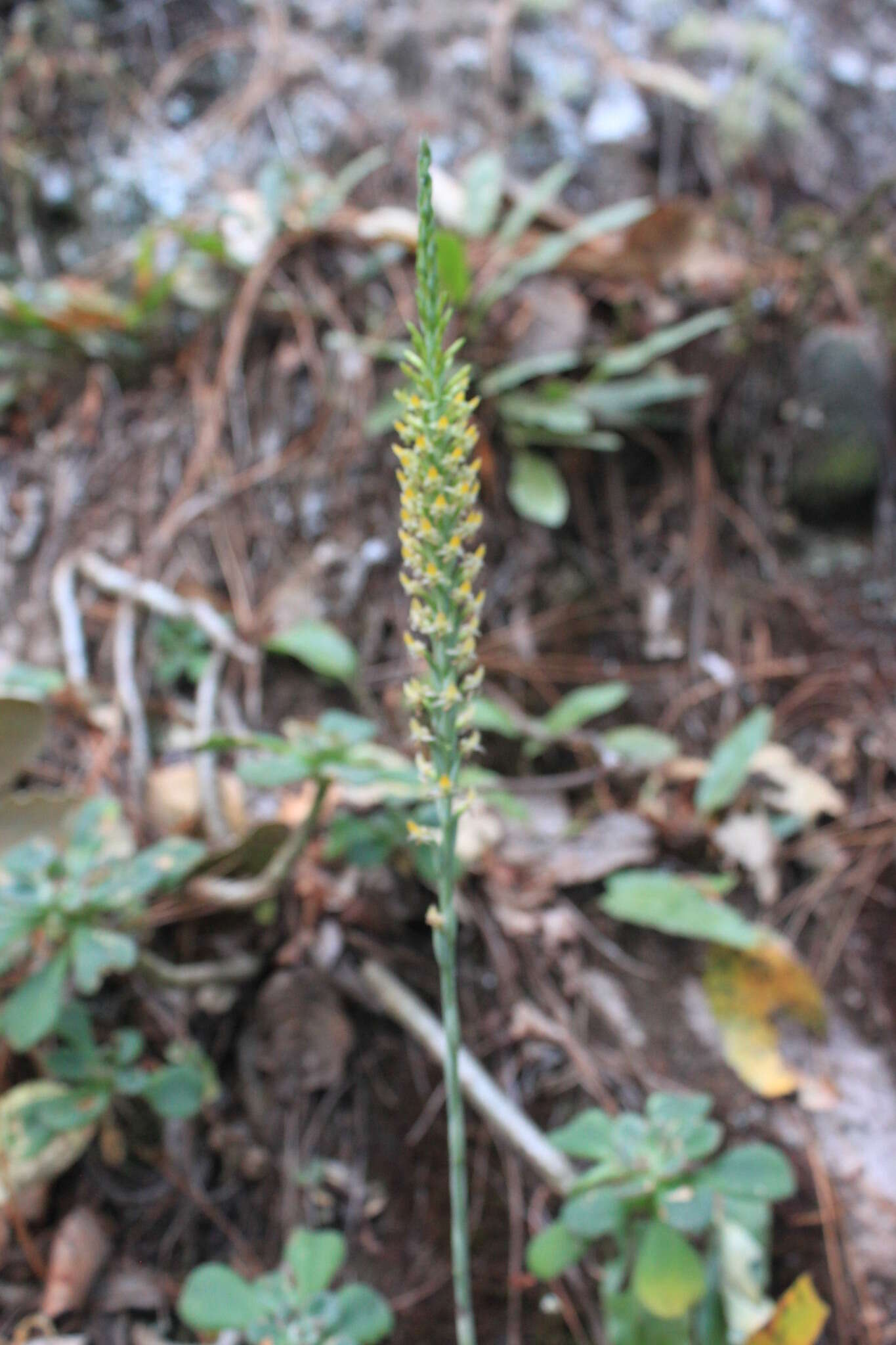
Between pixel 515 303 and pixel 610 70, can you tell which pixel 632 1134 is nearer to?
pixel 515 303

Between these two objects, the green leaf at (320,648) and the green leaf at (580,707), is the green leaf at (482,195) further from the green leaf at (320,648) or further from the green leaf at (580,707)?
the green leaf at (580,707)

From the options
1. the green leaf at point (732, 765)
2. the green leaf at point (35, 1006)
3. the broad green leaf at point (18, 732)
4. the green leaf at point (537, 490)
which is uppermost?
the green leaf at point (537, 490)

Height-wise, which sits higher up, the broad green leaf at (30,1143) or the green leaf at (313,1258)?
the broad green leaf at (30,1143)

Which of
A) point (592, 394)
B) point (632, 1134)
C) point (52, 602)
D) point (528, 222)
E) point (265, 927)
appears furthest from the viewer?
point (528, 222)

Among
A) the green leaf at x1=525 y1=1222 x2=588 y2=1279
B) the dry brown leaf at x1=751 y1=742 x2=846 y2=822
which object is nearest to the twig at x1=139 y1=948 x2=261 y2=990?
the green leaf at x1=525 y1=1222 x2=588 y2=1279

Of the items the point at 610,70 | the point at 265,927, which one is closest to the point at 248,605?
the point at 265,927

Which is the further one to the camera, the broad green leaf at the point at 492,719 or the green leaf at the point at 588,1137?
the broad green leaf at the point at 492,719

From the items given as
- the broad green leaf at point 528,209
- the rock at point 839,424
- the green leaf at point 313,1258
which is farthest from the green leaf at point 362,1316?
the broad green leaf at point 528,209
